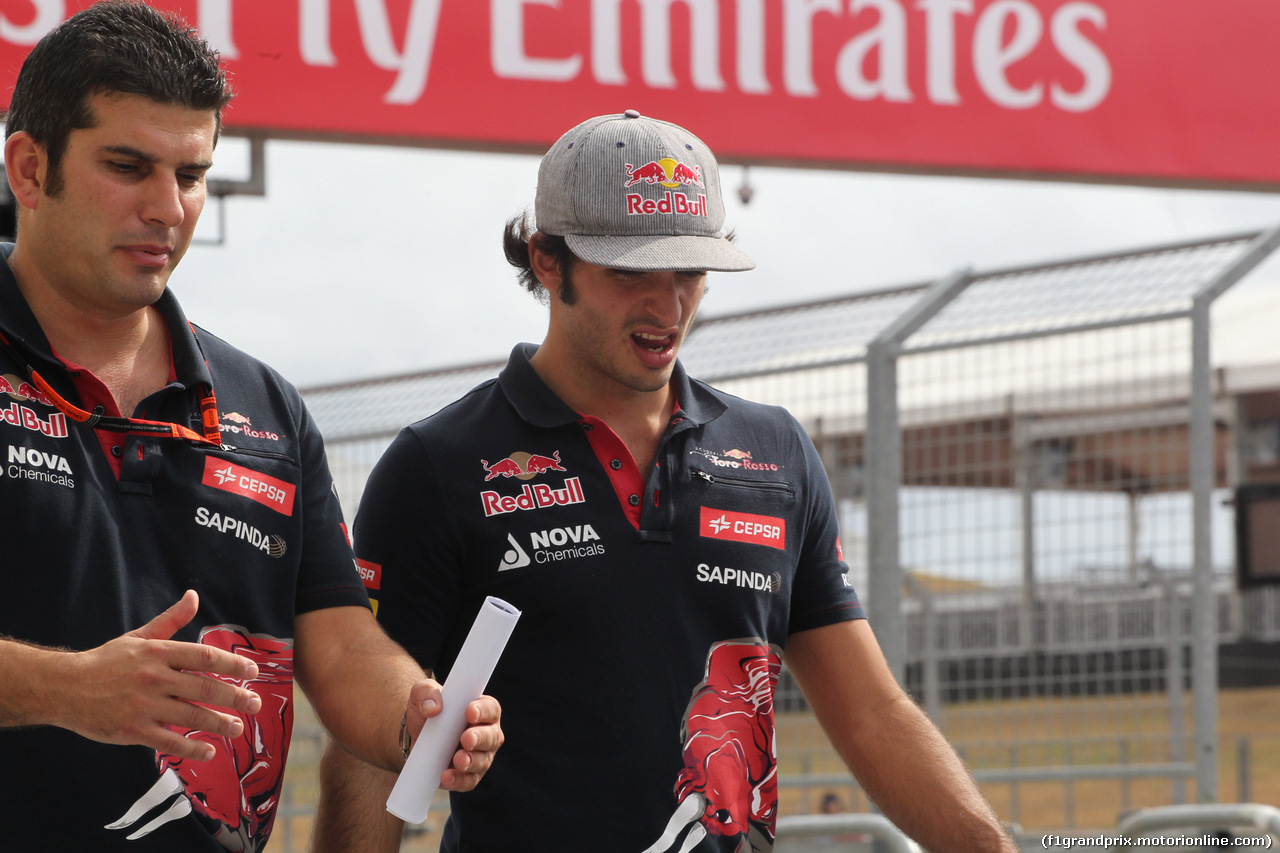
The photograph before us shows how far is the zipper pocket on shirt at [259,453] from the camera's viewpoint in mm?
2086

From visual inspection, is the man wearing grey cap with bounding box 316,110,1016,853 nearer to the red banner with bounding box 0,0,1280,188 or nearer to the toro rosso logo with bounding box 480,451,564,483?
the toro rosso logo with bounding box 480,451,564,483

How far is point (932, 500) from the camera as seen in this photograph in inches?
183

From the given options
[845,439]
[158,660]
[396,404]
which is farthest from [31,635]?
[396,404]

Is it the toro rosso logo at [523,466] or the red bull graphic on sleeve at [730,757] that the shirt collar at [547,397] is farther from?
the red bull graphic on sleeve at [730,757]

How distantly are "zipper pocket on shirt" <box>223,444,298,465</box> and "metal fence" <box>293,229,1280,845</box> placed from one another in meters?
2.81

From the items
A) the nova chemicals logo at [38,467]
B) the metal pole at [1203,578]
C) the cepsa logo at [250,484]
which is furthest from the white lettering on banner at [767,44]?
the nova chemicals logo at [38,467]

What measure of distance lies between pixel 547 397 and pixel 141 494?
2.40ft

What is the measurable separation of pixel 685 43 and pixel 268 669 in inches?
158

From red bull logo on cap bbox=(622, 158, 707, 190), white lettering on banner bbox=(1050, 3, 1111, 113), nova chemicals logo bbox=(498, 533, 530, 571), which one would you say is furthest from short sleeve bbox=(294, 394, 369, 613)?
white lettering on banner bbox=(1050, 3, 1111, 113)

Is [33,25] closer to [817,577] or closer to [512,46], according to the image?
[512,46]

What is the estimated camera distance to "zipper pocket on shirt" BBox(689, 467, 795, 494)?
242 centimetres

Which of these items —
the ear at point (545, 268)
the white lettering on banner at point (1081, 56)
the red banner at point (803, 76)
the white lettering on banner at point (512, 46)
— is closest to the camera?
the ear at point (545, 268)

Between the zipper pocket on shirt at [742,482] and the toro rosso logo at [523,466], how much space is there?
0.24 m

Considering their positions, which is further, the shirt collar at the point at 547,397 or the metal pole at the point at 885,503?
the metal pole at the point at 885,503
